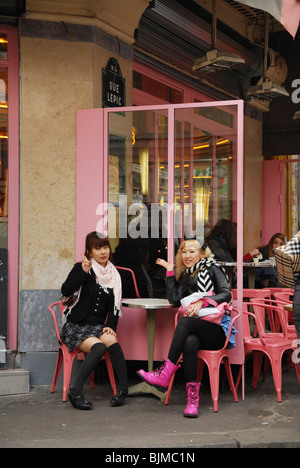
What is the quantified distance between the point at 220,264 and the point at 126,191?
1.21 meters

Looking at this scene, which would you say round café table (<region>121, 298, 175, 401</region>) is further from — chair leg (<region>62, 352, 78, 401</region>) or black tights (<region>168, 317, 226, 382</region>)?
chair leg (<region>62, 352, 78, 401</region>)

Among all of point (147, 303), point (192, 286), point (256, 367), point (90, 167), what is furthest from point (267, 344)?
point (90, 167)

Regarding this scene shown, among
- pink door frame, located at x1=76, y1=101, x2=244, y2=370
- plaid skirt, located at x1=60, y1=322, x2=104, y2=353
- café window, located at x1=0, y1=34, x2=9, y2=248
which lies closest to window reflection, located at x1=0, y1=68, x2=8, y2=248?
café window, located at x1=0, y1=34, x2=9, y2=248

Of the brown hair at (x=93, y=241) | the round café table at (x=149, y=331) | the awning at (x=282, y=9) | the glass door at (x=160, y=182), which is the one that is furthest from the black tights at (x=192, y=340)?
the awning at (x=282, y=9)

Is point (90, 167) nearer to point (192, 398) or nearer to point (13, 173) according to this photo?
point (13, 173)

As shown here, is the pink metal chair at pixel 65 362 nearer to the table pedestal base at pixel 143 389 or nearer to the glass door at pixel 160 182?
the table pedestal base at pixel 143 389

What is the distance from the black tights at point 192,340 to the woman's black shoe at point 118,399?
1.84ft

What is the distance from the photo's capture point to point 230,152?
594cm

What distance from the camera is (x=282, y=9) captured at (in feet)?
17.9

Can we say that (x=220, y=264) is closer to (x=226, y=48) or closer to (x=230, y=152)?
(x=230, y=152)

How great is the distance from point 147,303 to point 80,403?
105cm

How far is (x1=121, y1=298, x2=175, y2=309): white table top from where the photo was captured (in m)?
5.59

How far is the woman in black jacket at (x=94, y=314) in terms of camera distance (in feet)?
17.6
